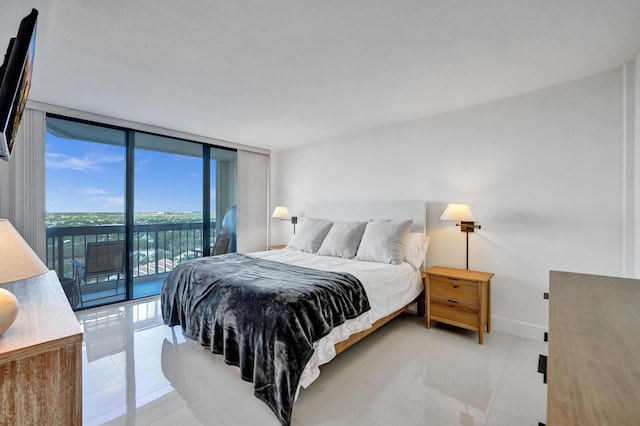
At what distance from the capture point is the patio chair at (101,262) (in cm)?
355

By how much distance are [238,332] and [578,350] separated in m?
1.84

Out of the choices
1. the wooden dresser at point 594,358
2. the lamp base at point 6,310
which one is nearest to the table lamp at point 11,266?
the lamp base at point 6,310

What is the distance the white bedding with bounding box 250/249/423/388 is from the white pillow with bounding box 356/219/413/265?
99 mm

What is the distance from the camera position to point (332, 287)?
85.2 inches

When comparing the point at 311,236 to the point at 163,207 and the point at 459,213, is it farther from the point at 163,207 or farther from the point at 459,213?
the point at 163,207

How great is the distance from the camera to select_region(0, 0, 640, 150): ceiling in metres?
1.65

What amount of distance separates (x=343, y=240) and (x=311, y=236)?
560mm

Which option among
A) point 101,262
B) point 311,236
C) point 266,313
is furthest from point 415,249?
point 101,262

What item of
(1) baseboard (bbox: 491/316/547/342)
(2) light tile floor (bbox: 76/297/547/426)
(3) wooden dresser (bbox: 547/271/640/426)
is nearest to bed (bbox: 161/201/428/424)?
(2) light tile floor (bbox: 76/297/547/426)

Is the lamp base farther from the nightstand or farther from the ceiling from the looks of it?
the nightstand

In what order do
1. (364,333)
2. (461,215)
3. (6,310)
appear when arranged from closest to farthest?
(6,310) → (364,333) → (461,215)

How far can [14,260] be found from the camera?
92 centimetres

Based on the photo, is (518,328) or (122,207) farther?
(122,207)

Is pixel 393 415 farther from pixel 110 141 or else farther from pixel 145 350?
pixel 110 141
